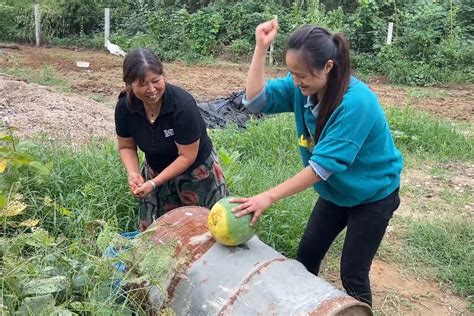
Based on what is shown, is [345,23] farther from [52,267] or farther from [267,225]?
[52,267]

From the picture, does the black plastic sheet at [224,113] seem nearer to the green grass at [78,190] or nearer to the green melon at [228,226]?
the green grass at [78,190]

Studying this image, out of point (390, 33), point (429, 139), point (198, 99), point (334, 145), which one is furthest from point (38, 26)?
point (334, 145)

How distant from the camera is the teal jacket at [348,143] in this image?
85.8 inches

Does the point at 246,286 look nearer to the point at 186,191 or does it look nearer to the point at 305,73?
the point at 305,73

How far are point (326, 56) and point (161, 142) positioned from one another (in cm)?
117

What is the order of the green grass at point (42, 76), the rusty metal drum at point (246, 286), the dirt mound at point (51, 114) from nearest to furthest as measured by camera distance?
the rusty metal drum at point (246, 286)
the dirt mound at point (51, 114)
the green grass at point (42, 76)

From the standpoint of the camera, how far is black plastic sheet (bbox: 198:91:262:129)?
711 centimetres

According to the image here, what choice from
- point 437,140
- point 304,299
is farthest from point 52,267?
point 437,140

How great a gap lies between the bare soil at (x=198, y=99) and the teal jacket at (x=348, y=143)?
122 cm

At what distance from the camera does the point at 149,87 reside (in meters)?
2.81

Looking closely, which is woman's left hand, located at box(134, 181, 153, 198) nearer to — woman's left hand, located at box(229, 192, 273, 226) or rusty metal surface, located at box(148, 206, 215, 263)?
rusty metal surface, located at box(148, 206, 215, 263)

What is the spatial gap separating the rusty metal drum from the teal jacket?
401 mm

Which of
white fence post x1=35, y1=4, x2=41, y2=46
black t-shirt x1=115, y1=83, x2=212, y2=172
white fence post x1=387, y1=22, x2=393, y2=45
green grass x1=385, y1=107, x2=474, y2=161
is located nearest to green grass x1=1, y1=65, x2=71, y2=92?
white fence post x1=35, y1=4, x2=41, y2=46

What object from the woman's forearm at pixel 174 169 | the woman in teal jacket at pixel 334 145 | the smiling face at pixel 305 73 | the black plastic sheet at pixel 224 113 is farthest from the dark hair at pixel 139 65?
the black plastic sheet at pixel 224 113
